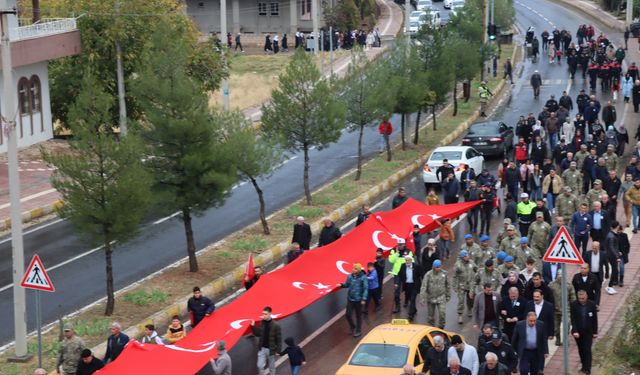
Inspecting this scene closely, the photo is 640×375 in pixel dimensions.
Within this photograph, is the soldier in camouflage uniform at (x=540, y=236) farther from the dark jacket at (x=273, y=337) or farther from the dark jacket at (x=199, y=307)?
the dark jacket at (x=199, y=307)

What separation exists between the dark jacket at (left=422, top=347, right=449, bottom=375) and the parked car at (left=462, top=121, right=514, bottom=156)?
72.4 ft

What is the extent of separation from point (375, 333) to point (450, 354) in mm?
1632

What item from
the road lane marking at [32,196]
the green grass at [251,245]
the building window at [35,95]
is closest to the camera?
the green grass at [251,245]

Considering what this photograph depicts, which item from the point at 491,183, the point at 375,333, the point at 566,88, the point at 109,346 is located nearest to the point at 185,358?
the point at 109,346

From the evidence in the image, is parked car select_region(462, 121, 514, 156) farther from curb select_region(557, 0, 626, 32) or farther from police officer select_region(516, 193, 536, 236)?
curb select_region(557, 0, 626, 32)

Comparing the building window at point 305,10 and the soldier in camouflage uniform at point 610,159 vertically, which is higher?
the building window at point 305,10

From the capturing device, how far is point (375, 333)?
61.2 ft

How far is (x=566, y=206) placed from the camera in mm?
26906

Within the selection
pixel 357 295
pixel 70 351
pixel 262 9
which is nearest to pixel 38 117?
pixel 357 295

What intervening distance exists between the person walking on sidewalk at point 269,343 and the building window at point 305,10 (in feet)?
221

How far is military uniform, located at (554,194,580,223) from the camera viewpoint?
88.2ft

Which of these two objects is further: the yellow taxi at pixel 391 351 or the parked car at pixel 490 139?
the parked car at pixel 490 139

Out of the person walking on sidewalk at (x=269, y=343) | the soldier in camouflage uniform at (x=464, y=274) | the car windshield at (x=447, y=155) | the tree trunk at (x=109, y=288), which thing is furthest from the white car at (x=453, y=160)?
the person walking on sidewalk at (x=269, y=343)

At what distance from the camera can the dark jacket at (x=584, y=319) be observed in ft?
62.6
